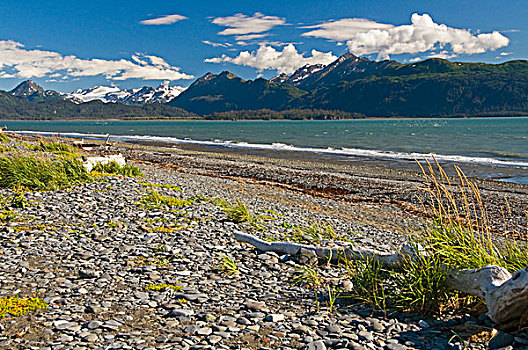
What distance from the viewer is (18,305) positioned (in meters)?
5.59

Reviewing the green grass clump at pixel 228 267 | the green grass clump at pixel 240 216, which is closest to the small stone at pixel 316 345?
the green grass clump at pixel 228 267

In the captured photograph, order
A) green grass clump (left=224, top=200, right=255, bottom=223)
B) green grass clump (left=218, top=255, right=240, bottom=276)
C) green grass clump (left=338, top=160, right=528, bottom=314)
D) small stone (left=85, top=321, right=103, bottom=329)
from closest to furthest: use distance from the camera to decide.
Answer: small stone (left=85, top=321, right=103, bottom=329), green grass clump (left=338, top=160, right=528, bottom=314), green grass clump (left=218, top=255, right=240, bottom=276), green grass clump (left=224, top=200, right=255, bottom=223)

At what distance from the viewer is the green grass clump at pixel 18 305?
5.40 m

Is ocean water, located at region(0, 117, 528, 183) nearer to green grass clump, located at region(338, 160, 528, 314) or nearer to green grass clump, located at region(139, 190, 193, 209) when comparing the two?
green grass clump, located at region(139, 190, 193, 209)

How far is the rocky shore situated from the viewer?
16.7 ft

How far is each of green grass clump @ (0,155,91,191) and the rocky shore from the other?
2.34 feet

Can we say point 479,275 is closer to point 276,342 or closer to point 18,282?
point 276,342

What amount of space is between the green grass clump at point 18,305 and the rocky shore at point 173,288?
11 cm

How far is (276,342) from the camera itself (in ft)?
16.7

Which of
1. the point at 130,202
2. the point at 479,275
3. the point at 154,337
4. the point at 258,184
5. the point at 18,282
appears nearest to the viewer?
the point at 154,337

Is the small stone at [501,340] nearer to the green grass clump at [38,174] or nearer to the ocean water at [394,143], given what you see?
the green grass clump at [38,174]

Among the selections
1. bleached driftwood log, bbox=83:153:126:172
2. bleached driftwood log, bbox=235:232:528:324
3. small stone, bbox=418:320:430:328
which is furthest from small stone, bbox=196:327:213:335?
bleached driftwood log, bbox=83:153:126:172

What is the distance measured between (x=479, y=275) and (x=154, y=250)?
5.79m

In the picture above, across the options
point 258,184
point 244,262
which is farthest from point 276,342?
point 258,184
